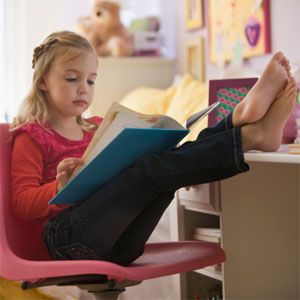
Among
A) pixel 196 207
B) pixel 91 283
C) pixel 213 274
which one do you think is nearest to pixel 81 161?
pixel 91 283

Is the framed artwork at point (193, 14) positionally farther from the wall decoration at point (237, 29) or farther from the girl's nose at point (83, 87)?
the girl's nose at point (83, 87)

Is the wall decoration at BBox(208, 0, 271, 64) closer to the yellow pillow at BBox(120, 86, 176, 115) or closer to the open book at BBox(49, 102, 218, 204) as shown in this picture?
the yellow pillow at BBox(120, 86, 176, 115)

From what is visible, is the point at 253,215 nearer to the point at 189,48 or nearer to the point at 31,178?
the point at 31,178

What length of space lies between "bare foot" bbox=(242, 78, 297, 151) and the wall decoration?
1156 mm

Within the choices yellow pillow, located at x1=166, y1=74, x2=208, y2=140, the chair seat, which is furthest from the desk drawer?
yellow pillow, located at x1=166, y1=74, x2=208, y2=140

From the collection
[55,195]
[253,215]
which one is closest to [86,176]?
[55,195]

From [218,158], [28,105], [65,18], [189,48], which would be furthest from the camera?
[65,18]

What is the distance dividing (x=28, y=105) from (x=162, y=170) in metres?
0.48

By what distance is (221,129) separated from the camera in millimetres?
1226

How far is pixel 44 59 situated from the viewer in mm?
1452

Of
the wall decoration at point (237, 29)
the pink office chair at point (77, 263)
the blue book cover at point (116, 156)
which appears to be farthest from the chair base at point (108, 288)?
the wall decoration at point (237, 29)

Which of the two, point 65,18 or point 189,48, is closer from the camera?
point 189,48

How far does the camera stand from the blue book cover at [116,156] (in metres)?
1.12

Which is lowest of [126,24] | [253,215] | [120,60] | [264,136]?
[253,215]
